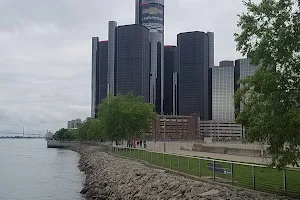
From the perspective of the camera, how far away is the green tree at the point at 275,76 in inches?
536

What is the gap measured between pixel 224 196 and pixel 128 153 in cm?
3509

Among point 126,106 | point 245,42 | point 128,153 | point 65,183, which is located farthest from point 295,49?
point 126,106

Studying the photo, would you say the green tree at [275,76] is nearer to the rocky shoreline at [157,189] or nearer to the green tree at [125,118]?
the rocky shoreline at [157,189]

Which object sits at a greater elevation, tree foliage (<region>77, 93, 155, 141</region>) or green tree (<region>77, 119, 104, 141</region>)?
tree foliage (<region>77, 93, 155, 141</region>)

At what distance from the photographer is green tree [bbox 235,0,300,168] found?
44.7 ft

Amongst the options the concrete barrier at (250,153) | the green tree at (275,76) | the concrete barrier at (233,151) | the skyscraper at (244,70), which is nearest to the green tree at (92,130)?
the skyscraper at (244,70)

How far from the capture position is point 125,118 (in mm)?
65688

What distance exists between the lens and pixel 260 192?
1675cm

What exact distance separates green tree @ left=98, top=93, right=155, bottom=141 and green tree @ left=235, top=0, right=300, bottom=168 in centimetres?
5004

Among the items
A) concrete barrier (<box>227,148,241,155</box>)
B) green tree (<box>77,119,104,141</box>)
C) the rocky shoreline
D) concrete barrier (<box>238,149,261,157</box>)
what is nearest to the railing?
the rocky shoreline

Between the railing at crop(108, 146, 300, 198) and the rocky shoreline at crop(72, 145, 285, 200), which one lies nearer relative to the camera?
the railing at crop(108, 146, 300, 198)

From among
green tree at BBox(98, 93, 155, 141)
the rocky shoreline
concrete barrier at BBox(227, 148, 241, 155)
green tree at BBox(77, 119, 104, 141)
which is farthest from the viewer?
green tree at BBox(77, 119, 104, 141)

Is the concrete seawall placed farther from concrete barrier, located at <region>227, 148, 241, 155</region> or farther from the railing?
the railing

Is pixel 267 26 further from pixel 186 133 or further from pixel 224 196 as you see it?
pixel 186 133
